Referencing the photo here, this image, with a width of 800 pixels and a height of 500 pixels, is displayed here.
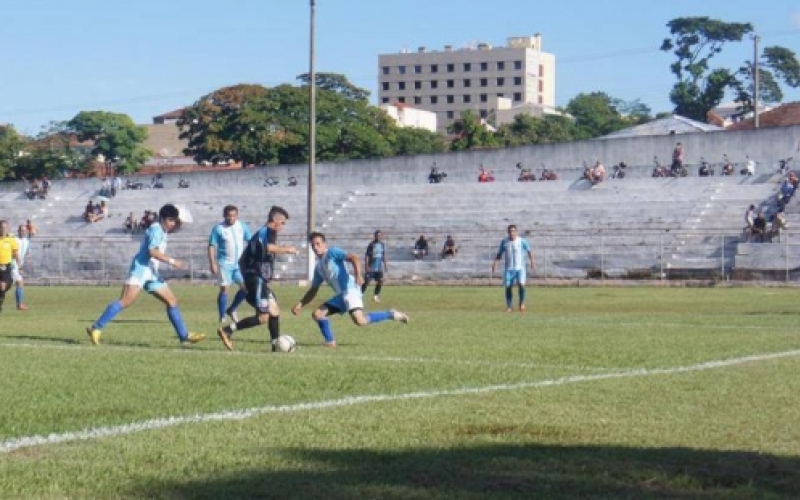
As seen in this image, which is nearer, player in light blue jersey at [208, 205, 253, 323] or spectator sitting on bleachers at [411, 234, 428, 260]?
player in light blue jersey at [208, 205, 253, 323]

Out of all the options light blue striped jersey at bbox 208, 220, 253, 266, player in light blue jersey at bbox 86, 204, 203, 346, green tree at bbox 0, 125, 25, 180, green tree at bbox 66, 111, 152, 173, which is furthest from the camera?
green tree at bbox 66, 111, 152, 173

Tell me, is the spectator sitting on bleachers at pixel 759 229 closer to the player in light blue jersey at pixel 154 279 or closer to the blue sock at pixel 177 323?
the player in light blue jersey at pixel 154 279

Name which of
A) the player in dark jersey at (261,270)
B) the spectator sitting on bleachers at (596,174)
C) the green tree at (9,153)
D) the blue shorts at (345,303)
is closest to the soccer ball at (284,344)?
the player in dark jersey at (261,270)

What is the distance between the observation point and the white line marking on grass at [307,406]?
934cm

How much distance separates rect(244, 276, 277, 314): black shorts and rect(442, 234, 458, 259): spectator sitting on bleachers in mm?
36614

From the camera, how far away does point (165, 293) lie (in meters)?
18.2

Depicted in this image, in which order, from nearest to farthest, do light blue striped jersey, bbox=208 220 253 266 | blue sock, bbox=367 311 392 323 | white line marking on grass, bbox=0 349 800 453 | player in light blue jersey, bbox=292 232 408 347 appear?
white line marking on grass, bbox=0 349 800 453 → player in light blue jersey, bbox=292 232 408 347 → blue sock, bbox=367 311 392 323 → light blue striped jersey, bbox=208 220 253 266

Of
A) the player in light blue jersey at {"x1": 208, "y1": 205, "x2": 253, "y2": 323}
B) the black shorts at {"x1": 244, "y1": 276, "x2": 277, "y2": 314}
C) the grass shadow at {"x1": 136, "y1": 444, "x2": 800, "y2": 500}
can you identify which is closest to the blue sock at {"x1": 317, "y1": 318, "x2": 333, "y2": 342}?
the black shorts at {"x1": 244, "y1": 276, "x2": 277, "y2": 314}

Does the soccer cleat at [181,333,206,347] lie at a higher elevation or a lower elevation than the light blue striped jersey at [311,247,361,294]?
lower

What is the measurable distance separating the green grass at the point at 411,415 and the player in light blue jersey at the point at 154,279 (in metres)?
0.33

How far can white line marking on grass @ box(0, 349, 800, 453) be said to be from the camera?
9344mm

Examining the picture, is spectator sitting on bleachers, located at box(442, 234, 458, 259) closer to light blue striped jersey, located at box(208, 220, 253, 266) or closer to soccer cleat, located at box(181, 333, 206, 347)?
light blue striped jersey, located at box(208, 220, 253, 266)

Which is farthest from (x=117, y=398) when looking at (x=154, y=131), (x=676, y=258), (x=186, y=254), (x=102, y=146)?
(x=154, y=131)

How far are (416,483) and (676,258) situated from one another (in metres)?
44.0
